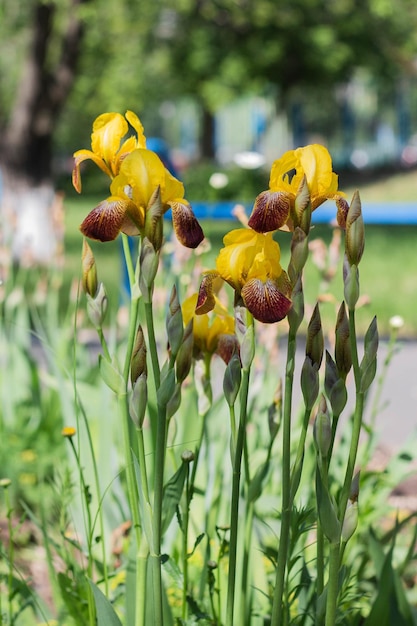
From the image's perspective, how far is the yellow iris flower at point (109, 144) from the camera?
124 centimetres

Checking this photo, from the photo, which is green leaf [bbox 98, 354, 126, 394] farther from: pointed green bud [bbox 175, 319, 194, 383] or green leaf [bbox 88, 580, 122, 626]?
green leaf [bbox 88, 580, 122, 626]

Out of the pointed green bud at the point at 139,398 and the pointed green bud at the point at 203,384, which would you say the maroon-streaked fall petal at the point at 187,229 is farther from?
the pointed green bud at the point at 203,384

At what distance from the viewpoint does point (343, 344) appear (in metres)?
1.12

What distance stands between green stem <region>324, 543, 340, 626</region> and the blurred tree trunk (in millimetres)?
8676

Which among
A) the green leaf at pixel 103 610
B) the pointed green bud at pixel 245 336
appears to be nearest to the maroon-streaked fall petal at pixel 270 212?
the pointed green bud at pixel 245 336

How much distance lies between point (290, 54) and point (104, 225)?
72.1 feet

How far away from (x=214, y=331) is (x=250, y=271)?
12.3 inches

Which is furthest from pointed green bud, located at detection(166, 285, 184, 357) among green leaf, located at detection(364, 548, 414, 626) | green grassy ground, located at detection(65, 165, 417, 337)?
green grassy ground, located at detection(65, 165, 417, 337)

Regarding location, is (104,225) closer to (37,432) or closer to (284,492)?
(284,492)

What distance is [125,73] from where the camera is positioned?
20219 mm

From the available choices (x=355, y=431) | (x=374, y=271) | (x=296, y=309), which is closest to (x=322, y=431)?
(x=355, y=431)

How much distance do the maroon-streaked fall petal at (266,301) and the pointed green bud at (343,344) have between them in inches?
2.9

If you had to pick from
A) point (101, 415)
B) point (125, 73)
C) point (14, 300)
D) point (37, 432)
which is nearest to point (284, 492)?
point (101, 415)

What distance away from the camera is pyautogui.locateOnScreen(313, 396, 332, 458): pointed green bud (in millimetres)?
1110
